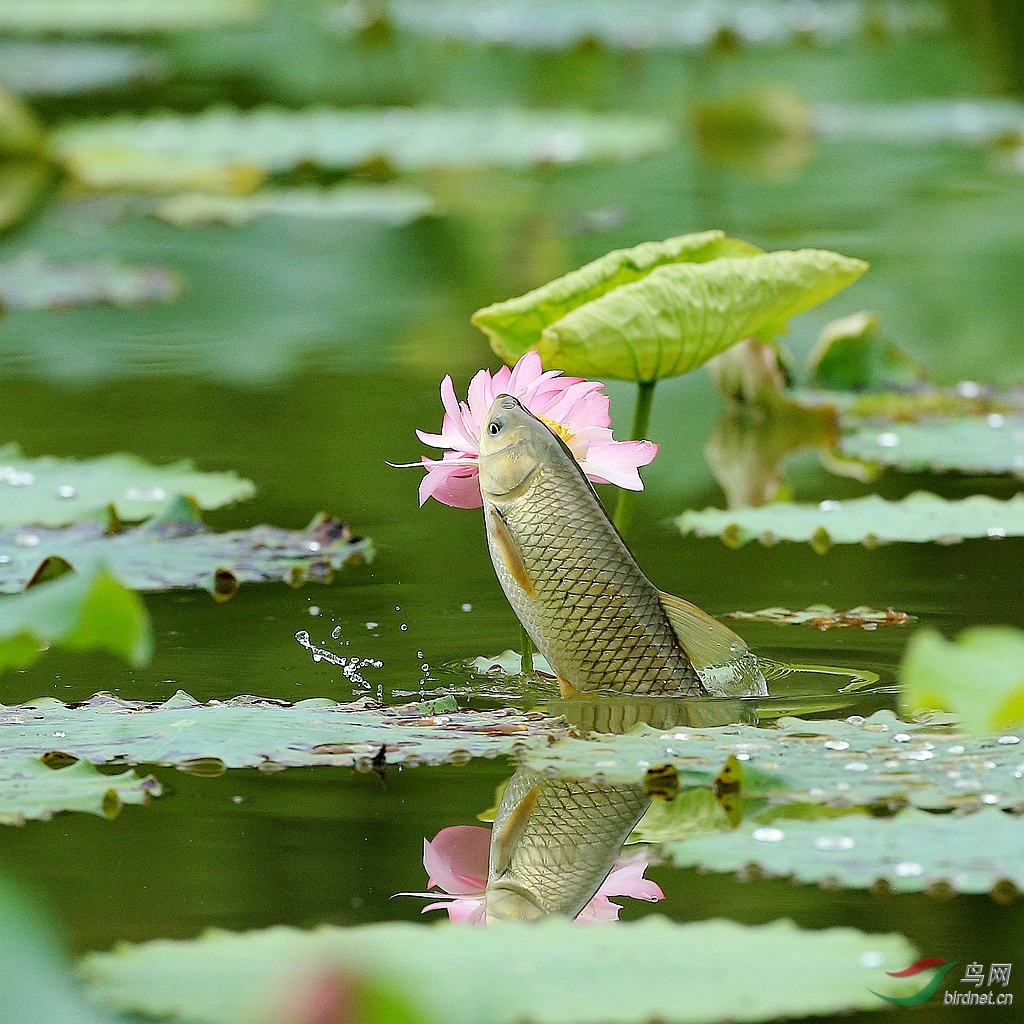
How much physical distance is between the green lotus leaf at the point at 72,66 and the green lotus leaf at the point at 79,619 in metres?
12.3

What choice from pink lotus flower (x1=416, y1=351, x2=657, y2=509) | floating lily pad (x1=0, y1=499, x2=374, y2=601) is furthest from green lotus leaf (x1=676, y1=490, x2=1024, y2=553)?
pink lotus flower (x1=416, y1=351, x2=657, y2=509)

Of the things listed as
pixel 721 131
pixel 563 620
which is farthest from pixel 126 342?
pixel 721 131

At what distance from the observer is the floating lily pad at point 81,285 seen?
21.8ft

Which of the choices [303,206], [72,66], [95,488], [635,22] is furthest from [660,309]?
[72,66]

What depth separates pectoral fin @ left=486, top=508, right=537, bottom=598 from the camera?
89.5 inches

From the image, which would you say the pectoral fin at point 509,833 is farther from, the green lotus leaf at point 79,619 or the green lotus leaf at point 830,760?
the green lotus leaf at point 79,619

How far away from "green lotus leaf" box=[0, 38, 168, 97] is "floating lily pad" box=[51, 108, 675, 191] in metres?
2.84

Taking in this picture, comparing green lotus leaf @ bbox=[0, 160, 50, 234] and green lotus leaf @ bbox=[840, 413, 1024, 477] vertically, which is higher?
green lotus leaf @ bbox=[0, 160, 50, 234]

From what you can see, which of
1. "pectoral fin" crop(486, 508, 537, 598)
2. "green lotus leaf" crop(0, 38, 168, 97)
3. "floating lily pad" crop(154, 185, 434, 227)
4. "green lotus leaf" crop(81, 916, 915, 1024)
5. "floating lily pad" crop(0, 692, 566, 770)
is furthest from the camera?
"green lotus leaf" crop(0, 38, 168, 97)

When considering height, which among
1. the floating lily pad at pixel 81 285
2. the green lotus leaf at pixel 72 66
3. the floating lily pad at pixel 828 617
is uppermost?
the green lotus leaf at pixel 72 66

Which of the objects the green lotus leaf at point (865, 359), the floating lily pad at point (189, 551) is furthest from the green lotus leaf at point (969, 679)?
the green lotus leaf at point (865, 359)

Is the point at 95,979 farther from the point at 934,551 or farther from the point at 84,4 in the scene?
the point at 84,4

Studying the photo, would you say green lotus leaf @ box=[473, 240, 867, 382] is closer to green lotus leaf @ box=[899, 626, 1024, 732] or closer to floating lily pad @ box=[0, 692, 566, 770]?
floating lily pad @ box=[0, 692, 566, 770]

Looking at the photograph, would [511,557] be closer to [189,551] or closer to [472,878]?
[472,878]
